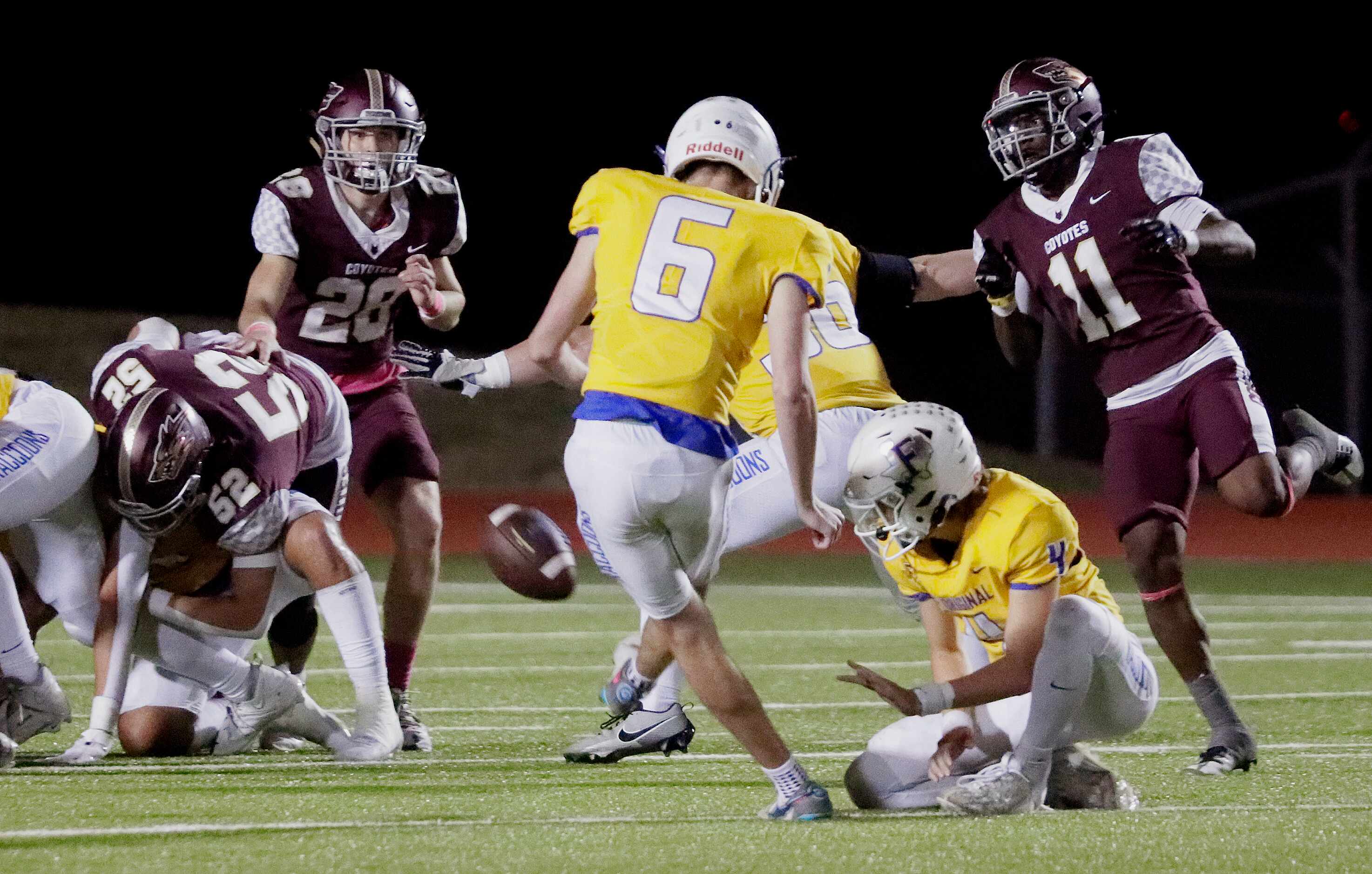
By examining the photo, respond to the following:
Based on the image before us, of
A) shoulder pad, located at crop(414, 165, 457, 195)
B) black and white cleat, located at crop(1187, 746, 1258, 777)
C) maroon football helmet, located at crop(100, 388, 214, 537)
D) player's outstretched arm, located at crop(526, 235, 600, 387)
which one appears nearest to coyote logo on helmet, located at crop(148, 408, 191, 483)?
maroon football helmet, located at crop(100, 388, 214, 537)

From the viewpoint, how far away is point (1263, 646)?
7.71 m

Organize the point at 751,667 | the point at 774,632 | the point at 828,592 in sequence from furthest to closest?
1. the point at 828,592
2. the point at 774,632
3. the point at 751,667

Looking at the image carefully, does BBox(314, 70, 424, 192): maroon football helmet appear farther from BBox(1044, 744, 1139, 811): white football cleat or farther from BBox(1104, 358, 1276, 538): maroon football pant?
BBox(1044, 744, 1139, 811): white football cleat

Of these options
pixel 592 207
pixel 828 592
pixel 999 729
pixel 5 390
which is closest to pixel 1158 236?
pixel 999 729

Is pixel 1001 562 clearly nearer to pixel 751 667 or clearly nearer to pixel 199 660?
pixel 199 660

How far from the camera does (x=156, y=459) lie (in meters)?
4.55

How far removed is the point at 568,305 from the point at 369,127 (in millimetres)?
1718

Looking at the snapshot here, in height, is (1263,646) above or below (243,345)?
below

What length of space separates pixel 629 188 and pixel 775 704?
7.90 ft

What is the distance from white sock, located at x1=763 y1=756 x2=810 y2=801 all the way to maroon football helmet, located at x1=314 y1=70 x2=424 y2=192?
2507mm

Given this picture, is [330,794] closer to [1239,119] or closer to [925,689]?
[925,689]

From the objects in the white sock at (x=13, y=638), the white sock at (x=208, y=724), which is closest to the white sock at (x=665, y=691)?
the white sock at (x=208, y=724)

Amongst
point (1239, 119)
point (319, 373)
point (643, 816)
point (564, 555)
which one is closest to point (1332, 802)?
point (643, 816)

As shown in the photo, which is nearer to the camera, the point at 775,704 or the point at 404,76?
the point at 775,704
